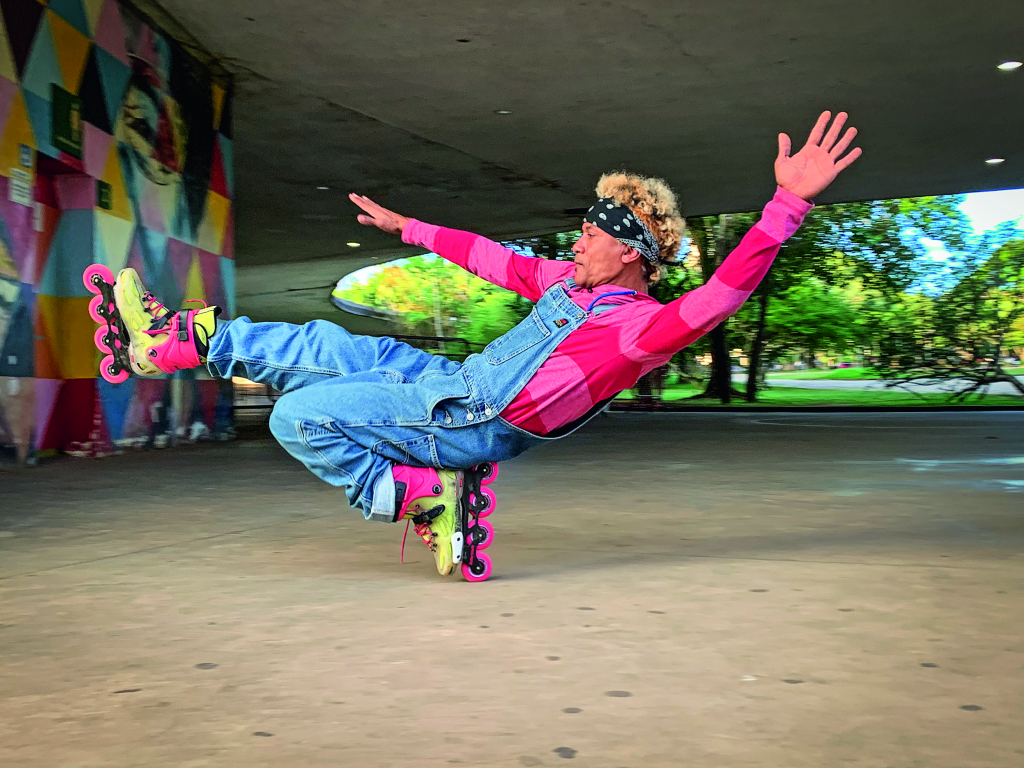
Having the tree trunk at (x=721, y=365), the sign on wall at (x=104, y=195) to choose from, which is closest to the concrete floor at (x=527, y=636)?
the sign on wall at (x=104, y=195)

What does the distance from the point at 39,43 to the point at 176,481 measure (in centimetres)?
332

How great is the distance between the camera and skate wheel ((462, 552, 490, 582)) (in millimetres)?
2992

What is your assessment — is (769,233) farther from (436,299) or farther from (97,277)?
(436,299)

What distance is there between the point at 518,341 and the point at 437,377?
28 centimetres

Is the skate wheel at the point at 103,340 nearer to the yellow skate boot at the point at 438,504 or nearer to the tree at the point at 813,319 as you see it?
the yellow skate boot at the point at 438,504

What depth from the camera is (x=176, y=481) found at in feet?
18.7

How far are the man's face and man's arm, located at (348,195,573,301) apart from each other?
0.90ft

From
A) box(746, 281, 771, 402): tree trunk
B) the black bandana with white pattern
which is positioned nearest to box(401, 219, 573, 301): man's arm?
the black bandana with white pattern

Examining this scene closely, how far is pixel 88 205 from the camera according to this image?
24.0ft

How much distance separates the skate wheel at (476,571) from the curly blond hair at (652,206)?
1.10 metres

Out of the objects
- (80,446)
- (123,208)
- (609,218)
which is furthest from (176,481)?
(609,218)

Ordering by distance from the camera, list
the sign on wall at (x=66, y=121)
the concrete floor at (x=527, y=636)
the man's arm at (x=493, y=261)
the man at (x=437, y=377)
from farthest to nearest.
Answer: the sign on wall at (x=66, y=121) → the man's arm at (x=493, y=261) → the man at (x=437, y=377) → the concrete floor at (x=527, y=636)

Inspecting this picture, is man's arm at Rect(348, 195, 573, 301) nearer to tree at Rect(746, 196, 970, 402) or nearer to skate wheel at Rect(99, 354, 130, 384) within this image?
skate wheel at Rect(99, 354, 130, 384)

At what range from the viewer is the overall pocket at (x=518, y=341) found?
2.96m
